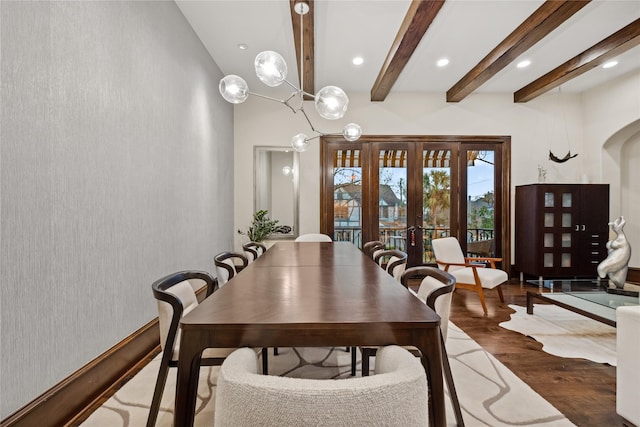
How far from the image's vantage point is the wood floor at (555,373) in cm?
159

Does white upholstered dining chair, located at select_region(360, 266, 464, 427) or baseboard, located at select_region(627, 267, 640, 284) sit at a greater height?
white upholstered dining chair, located at select_region(360, 266, 464, 427)

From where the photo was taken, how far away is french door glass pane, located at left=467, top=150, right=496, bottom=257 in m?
5.06

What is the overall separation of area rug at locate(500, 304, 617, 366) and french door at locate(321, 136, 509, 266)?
72.4 inches

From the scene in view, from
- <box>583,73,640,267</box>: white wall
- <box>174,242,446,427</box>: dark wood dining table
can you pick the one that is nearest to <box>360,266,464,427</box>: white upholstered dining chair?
<box>174,242,446,427</box>: dark wood dining table

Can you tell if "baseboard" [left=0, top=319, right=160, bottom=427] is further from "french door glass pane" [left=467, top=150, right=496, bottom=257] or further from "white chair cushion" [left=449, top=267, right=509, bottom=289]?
"french door glass pane" [left=467, top=150, right=496, bottom=257]

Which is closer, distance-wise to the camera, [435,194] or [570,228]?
[570,228]

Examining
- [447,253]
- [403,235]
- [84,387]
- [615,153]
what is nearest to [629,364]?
[447,253]

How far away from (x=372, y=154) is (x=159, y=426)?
4.43m

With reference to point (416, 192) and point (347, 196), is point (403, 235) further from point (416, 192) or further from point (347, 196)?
point (347, 196)

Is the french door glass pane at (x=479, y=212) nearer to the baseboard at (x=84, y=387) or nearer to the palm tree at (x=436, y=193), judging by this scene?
the palm tree at (x=436, y=193)

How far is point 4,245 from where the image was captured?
1238 mm

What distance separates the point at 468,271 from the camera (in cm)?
357

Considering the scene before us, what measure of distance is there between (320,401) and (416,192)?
4.90 m

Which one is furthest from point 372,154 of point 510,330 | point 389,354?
point 389,354
